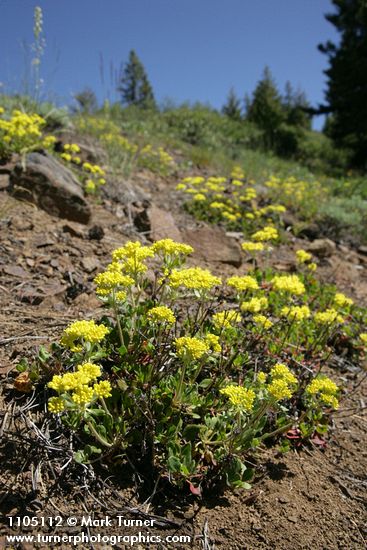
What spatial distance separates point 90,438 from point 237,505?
87 centimetres

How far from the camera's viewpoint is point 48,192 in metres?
4.59

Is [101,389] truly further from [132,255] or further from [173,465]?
[132,255]

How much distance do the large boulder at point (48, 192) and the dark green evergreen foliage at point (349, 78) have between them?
19802mm

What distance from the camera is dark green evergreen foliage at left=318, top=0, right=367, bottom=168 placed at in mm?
20406

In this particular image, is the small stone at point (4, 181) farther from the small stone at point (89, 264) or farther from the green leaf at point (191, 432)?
the green leaf at point (191, 432)

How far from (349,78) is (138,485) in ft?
77.1

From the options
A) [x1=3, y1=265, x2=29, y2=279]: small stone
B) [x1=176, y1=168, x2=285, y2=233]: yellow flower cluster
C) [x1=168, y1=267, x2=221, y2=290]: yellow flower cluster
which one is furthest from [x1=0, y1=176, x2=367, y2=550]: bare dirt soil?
[x1=176, y1=168, x2=285, y2=233]: yellow flower cluster

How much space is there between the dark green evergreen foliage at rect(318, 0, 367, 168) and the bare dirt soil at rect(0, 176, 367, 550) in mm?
20642

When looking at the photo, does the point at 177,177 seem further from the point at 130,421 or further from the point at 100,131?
the point at 130,421

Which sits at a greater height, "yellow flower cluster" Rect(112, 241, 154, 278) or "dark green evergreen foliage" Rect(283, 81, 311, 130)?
"dark green evergreen foliage" Rect(283, 81, 311, 130)

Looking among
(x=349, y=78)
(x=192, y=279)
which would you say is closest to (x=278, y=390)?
(x=192, y=279)

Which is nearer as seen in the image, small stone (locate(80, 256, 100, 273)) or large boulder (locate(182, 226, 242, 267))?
small stone (locate(80, 256, 100, 273))

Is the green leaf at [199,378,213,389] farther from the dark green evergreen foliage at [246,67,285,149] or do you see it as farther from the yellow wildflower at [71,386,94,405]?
the dark green evergreen foliage at [246,67,285,149]

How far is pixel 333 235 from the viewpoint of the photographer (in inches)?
292
